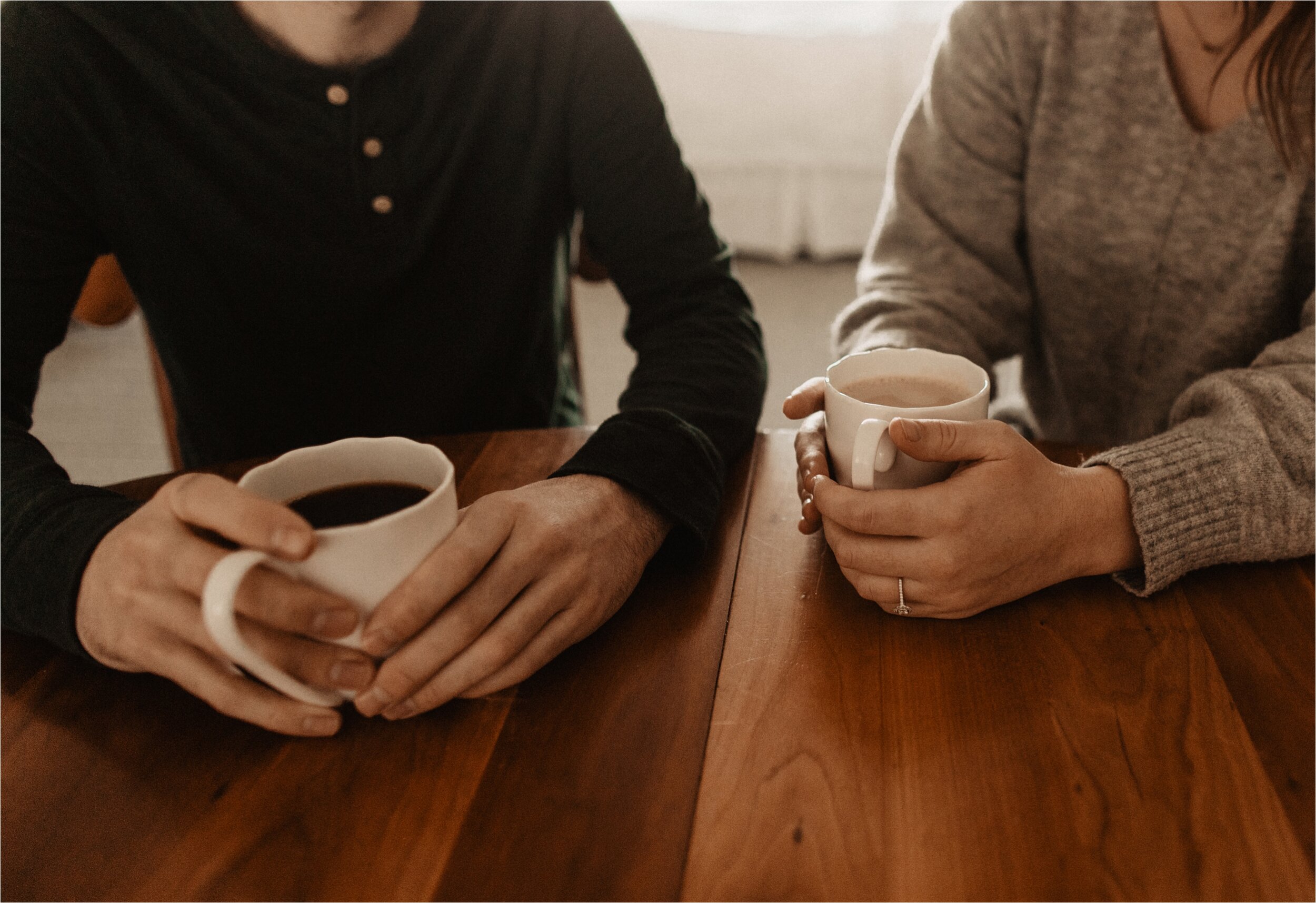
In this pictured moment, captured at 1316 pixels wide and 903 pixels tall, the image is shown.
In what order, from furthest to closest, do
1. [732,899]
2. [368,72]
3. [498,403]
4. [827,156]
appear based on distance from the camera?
[827,156] → [498,403] → [368,72] → [732,899]

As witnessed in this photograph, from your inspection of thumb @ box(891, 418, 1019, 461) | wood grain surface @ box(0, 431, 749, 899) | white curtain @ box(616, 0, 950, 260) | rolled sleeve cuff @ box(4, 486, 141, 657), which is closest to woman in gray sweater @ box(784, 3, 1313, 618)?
thumb @ box(891, 418, 1019, 461)

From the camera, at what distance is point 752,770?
504mm

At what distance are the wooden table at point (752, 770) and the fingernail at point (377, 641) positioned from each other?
0.07 metres

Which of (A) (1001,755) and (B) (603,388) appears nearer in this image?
(A) (1001,755)

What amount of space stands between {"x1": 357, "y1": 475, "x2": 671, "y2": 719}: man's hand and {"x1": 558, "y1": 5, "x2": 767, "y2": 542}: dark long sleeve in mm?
222

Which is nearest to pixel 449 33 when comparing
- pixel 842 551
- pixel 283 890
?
pixel 842 551

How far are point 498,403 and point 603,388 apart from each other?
4.58 feet

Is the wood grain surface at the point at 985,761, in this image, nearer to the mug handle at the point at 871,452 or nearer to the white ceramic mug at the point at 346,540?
the mug handle at the point at 871,452

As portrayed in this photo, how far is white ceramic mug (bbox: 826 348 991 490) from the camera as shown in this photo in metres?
0.59

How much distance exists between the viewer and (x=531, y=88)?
1.02 meters

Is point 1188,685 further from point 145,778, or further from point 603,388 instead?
point 603,388

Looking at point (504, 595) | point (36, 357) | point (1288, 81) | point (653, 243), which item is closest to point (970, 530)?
point (504, 595)

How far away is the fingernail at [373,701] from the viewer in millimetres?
512

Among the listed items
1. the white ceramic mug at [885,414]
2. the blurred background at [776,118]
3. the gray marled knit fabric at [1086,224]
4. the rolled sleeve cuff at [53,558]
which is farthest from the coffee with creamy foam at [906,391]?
the blurred background at [776,118]
